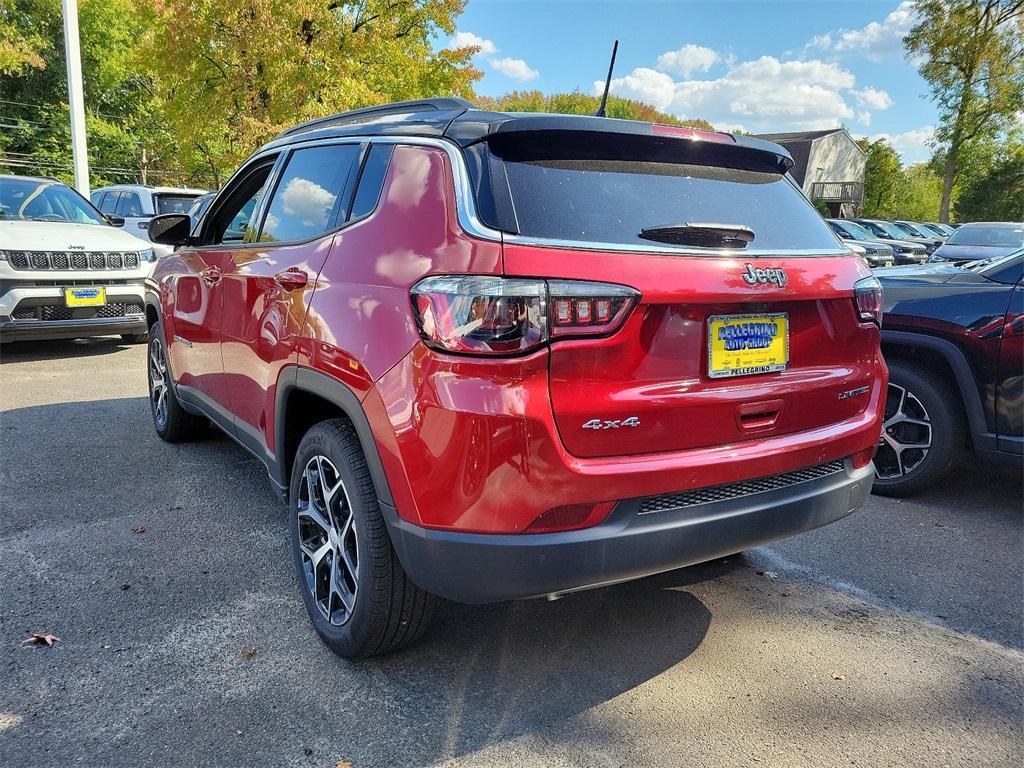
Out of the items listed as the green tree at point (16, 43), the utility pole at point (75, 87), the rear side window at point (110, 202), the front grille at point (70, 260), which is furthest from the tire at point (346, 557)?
the green tree at point (16, 43)

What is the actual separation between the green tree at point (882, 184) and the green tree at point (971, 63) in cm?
2640

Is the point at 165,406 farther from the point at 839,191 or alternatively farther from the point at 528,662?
the point at 839,191

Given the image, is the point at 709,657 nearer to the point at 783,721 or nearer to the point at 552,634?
the point at 783,721

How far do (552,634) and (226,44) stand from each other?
15.1 m

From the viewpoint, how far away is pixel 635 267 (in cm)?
203

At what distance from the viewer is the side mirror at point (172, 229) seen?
415cm

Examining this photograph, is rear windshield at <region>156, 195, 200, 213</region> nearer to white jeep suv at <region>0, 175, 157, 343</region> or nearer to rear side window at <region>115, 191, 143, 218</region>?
rear side window at <region>115, 191, 143, 218</region>

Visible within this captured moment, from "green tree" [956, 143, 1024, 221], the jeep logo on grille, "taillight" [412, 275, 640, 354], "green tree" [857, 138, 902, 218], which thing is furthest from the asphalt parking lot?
"green tree" [857, 138, 902, 218]

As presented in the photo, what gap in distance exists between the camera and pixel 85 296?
7.27m

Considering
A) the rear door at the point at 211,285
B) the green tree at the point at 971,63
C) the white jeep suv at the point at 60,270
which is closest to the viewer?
the rear door at the point at 211,285

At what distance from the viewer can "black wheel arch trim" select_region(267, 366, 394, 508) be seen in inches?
86.4

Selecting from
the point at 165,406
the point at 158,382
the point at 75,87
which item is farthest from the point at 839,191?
the point at 165,406

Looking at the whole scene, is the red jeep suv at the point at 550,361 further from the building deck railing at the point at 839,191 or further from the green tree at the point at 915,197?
the green tree at the point at 915,197

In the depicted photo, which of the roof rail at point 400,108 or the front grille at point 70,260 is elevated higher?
the roof rail at point 400,108
